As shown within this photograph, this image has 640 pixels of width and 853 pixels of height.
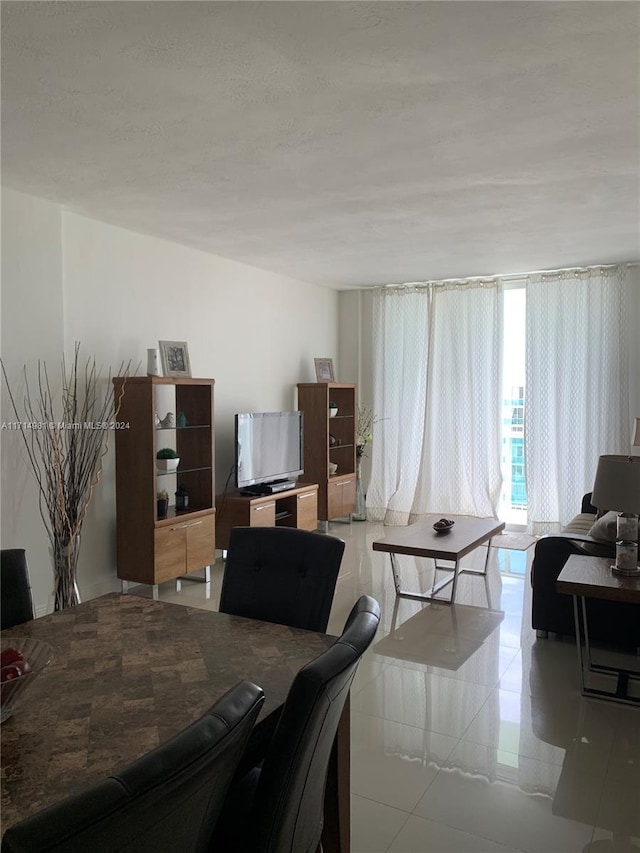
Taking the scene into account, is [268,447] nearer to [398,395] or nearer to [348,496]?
[348,496]

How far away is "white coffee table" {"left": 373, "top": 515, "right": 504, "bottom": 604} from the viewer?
4586 millimetres

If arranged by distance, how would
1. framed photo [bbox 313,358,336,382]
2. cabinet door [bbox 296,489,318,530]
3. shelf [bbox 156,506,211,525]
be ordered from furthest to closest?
framed photo [bbox 313,358,336,382] < cabinet door [bbox 296,489,318,530] < shelf [bbox 156,506,211,525]

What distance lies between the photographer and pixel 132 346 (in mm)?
Answer: 5250

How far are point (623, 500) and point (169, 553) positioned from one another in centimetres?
313

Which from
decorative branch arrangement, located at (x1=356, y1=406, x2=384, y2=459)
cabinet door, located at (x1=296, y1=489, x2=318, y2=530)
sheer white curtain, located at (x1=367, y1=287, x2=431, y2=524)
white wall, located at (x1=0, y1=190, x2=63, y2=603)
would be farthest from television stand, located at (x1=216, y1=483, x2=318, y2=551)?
white wall, located at (x1=0, y1=190, x2=63, y2=603)

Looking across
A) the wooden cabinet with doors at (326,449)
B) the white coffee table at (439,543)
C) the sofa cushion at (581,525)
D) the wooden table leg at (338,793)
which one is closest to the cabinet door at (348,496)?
the wooden cabinet with doors at (326,449)

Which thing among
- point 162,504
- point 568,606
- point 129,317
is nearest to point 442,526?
point 568,606

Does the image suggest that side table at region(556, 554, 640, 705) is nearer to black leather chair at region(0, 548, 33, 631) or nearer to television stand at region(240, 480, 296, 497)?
black leather chair at region(0, 548, 33, 631)

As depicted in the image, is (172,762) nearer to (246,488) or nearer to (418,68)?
(418,68)

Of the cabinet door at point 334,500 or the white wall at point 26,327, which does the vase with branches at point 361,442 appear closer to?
the cabinet door at point 334,500

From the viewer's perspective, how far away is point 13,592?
229cm

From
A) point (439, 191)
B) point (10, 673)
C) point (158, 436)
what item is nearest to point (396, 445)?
point (158, 436)

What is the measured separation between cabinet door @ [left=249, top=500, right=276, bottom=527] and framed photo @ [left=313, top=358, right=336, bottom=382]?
200 cm

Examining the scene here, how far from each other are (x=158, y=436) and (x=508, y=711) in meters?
3.38
